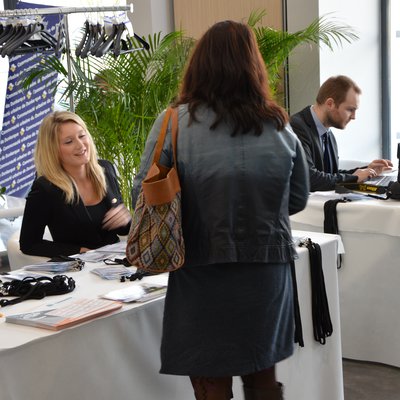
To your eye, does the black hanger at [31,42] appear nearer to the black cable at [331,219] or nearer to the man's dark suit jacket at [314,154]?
the man's dark suit jacket at [314,154]

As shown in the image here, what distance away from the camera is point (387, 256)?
13.0 ft

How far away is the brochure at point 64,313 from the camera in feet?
7.52

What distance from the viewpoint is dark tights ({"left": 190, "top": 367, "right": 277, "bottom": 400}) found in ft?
7.35

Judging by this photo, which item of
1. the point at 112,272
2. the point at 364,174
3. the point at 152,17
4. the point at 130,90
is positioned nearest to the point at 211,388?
the point at 112,272

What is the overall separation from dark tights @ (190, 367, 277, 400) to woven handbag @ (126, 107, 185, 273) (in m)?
0.36

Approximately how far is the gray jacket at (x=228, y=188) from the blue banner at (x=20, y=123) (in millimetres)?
5346

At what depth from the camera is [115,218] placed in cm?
385

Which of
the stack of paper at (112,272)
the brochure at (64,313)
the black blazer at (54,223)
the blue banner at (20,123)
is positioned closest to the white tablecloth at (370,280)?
the black blazer at (54,223)

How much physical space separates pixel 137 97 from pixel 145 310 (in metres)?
3.16

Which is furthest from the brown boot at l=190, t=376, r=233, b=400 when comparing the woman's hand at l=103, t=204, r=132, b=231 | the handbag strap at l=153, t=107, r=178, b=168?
the woman's hand at l=103, t=204, r=132, b=231

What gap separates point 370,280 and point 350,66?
274 centimetres

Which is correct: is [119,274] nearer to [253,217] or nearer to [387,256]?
[253,217]

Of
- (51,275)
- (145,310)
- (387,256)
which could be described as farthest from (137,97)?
(145,310)

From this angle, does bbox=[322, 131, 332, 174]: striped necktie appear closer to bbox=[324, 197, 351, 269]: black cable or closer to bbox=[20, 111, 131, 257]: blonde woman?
bbox=[324, 197, 351, 269]: black cable
